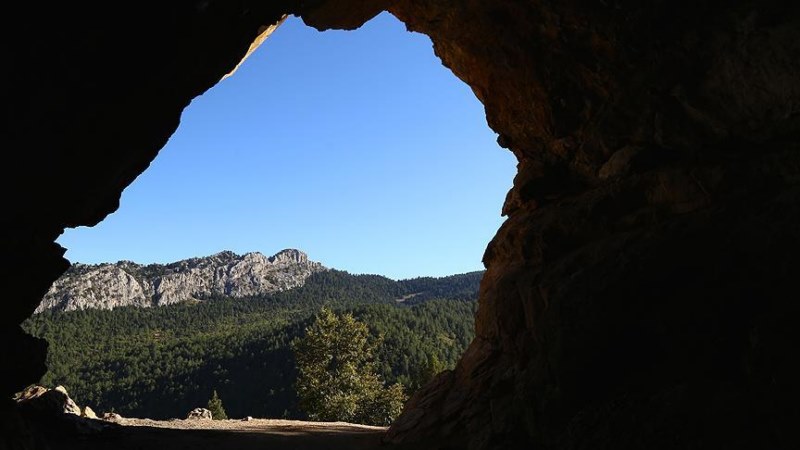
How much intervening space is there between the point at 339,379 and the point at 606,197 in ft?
137

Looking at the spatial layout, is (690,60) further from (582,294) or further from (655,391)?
(655,391)

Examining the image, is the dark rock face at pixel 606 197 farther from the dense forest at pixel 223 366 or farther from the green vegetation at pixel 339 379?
the dense forest at pixel 223 366

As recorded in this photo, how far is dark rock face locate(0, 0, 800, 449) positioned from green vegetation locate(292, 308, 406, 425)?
3214 centimetres

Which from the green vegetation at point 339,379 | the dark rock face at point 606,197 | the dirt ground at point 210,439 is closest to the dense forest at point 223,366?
the green vegetation at point 339,379

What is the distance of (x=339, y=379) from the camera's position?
168ft

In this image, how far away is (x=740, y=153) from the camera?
1314cm

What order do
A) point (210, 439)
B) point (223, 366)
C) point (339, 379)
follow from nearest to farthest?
point (210, 439)
point (339, 379)
point (223, 366)

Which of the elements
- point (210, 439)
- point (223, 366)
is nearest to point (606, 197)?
point (210, 439)

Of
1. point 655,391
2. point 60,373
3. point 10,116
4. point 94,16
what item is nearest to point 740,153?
point 655,391

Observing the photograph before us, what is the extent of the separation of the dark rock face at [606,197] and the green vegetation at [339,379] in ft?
105

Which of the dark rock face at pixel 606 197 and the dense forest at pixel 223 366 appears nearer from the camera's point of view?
the dark rock face at pixel 606 197

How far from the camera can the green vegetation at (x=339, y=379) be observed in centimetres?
4938

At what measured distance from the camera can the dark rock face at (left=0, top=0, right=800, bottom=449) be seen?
10.1 meters

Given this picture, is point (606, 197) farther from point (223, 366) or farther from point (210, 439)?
point (223, 366)
